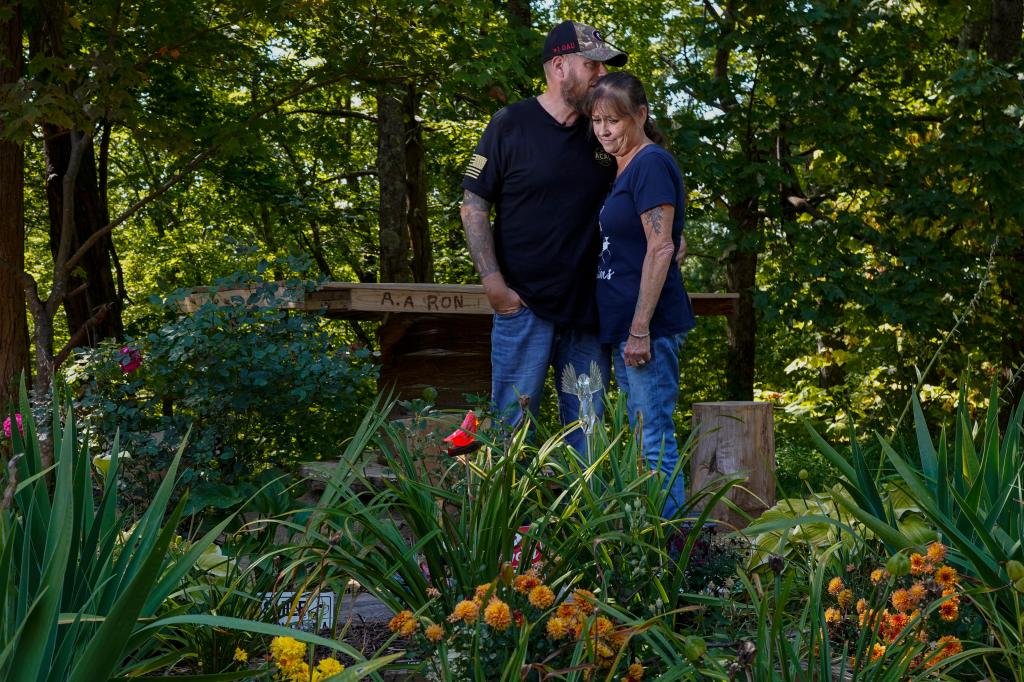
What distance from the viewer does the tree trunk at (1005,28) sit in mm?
8930

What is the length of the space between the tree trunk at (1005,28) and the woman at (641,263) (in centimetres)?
663

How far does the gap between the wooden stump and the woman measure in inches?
18.5

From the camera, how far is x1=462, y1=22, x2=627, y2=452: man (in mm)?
3789

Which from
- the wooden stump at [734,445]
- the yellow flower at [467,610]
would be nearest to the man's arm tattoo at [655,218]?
the wooden stump at [734,445]

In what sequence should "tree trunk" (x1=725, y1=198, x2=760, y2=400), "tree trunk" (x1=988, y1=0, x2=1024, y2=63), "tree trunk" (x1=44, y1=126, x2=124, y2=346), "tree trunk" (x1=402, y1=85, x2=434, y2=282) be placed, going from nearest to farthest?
"tree trunk" (x1=988, y1=0, x2=1024, y2=63) < "tree trunk" (x1=44, y1=126, x2=124, y2=346) < "tree trunk" (x1=725, y1=198, x2=760, y2=400) < "tree trunk" (x1=402, y1=85, x2=434, y2=282)

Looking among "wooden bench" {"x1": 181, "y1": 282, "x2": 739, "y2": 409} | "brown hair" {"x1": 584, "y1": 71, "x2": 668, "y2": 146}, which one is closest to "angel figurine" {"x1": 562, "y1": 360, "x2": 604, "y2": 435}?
"brown hair" {"x1": 584, "y1": 71, "x2": 668, "y2": 146}

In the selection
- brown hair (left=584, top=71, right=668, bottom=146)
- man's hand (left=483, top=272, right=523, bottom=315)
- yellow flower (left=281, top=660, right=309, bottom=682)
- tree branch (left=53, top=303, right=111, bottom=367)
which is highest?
brown hair (left=584, top=71, right=668, bottom=146)

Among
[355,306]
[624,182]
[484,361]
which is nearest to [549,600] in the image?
[624,182]

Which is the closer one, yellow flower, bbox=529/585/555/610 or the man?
yellow flower, bbox=529/585/555/610

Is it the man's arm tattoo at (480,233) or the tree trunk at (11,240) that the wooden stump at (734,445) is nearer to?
the man's arm tattoo at (480,233)

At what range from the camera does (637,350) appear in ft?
11.8

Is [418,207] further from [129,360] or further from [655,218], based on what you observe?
[655,218]

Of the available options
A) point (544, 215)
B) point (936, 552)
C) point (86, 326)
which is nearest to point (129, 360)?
point (86, 326)

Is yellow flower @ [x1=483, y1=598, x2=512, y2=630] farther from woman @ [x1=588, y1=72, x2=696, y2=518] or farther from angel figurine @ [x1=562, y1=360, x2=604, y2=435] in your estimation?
woman @ [x1=588, y1=72, x2=696, y2=518]
